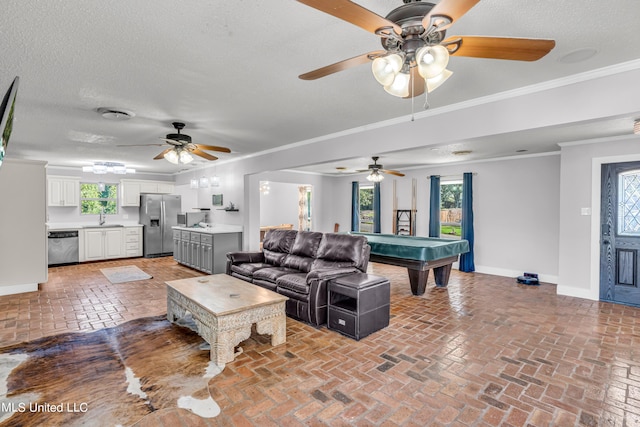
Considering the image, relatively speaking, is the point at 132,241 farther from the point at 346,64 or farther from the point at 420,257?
the point at 346,64

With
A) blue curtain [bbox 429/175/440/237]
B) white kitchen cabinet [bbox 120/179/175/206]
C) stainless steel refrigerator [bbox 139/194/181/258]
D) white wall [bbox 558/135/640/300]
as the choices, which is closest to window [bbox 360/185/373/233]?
blue curtain [bbox 429/175/440/237]

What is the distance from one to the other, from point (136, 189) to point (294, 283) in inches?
293

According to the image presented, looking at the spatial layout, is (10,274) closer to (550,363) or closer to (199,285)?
(199,285)

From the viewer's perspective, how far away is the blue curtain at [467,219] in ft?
23.0

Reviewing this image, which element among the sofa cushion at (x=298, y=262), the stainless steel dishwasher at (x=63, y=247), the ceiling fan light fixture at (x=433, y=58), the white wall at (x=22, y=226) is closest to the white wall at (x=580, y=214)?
the sofa cushion at (x=298, y=262)

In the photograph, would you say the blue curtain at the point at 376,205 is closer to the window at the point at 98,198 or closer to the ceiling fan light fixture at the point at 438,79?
the ceiling fan light fixture at the point at 438,79

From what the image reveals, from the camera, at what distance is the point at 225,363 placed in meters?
2.78

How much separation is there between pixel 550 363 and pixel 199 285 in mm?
3713

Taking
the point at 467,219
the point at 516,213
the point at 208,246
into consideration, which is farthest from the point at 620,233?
the point at 208,246

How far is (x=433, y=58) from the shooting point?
151cm

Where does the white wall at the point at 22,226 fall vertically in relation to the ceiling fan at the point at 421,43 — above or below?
below

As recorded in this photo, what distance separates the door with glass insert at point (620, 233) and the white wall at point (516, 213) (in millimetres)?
1110

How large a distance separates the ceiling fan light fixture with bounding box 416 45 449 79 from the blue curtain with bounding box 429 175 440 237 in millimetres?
6475

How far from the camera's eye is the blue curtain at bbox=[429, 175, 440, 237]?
757cm
